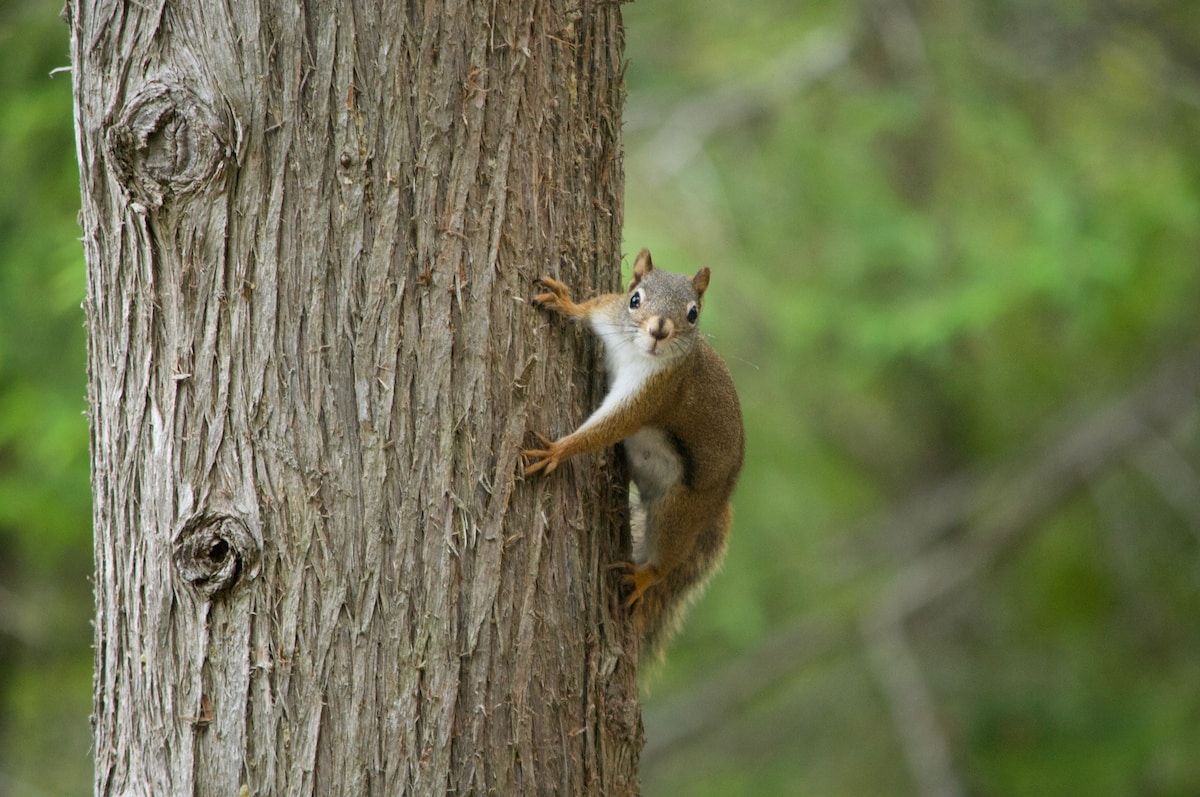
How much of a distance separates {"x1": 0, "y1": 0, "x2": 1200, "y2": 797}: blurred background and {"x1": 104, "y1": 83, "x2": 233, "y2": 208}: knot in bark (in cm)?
266

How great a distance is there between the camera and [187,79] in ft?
6.20

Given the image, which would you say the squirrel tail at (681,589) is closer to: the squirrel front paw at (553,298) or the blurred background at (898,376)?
the squirrel front paw at (553,298)

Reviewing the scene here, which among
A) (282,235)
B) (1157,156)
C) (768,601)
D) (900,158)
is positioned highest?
(900,158)

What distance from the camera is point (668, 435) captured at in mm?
2805

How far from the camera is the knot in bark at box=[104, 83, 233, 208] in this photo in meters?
1.86

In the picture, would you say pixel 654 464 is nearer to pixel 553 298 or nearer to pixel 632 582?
pixel 632 582

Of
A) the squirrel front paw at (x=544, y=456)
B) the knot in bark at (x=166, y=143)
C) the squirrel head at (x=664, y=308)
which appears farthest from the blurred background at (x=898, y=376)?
the knot in bark at (x=166, y=143)

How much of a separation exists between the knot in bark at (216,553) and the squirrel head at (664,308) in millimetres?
985

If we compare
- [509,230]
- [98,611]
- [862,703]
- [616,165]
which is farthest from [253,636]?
[862,703]

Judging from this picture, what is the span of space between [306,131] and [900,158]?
606cm

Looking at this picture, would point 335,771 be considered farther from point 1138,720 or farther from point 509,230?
point 1138,720

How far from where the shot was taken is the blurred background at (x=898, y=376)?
509cm

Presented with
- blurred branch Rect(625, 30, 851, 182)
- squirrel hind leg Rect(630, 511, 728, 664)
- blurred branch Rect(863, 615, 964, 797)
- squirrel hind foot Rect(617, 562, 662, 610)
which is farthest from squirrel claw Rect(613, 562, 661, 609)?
blurred branch Rect(863, 615, 964, 797)

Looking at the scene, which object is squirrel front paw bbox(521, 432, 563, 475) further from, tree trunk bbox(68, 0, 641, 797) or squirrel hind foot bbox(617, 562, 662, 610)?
squirrel hind foot bbox(617, 562, 662, 610)
